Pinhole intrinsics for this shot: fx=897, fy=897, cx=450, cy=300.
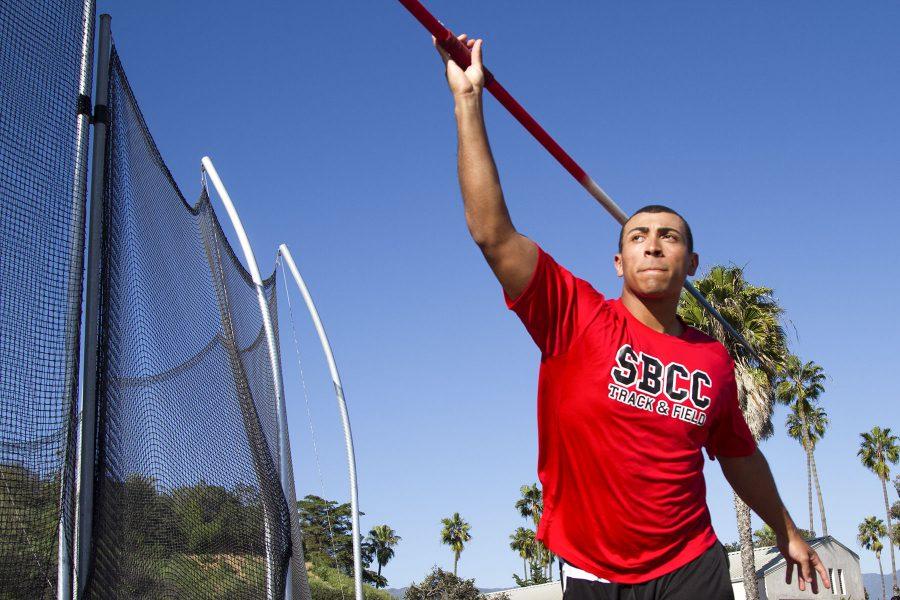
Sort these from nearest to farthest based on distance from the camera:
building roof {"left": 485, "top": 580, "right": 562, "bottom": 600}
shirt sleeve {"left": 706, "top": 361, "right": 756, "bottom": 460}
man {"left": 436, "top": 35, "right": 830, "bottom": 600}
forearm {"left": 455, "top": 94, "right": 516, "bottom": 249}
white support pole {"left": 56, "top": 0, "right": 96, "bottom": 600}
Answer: forearm {"left": 455, "top": 94, "right": 516, "bottom": 249}, man {"left": 436, "top": 35, "right": 830, "bottom": 600}, shirt sleeve {"left": 706, "top": 361, "right": 756, "bottom": 460}, white support pole {"left": 56, "top": 0, "right": 96, "bottom": 600}, building roof {"left": 485, "top": 580, "right": 562, "bottom": 600}

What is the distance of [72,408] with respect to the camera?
4.00 meters

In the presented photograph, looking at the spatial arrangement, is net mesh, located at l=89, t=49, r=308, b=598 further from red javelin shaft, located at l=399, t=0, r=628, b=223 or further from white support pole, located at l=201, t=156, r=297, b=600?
red javelin shaft, located at l=399, t=0, r=628, b=223

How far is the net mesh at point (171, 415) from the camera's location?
458 cm

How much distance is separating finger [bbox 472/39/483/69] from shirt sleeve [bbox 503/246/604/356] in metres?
0.56

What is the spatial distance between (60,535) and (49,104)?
199cm

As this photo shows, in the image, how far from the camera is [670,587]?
265cm

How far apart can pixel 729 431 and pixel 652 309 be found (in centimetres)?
56

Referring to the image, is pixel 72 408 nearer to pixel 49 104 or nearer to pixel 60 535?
pixel 60 535

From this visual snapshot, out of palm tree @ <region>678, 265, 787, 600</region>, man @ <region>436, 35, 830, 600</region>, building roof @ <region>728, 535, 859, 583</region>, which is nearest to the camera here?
man @ <region>436, 35, 830, 600</region>

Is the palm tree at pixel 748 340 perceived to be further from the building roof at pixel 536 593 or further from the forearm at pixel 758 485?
the forearm at pixel 758 485

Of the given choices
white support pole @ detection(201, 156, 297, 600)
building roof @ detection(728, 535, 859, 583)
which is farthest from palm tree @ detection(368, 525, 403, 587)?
white support pole @ detection(201, 156, 297, 600)

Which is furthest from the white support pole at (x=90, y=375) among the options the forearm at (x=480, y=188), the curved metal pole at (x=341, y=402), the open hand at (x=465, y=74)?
the curved metal pole at (x=341, y=402)

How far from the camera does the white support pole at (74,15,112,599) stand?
415 cm

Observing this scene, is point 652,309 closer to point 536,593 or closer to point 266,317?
point 266,317
